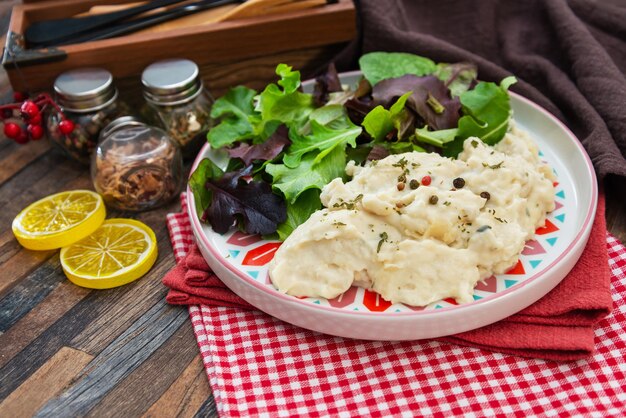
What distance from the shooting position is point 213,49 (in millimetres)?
2756

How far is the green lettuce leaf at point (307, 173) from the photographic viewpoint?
2.16 metres

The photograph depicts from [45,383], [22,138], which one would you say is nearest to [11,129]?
[22,138]

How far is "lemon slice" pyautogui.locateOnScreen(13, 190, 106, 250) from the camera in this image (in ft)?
7.54

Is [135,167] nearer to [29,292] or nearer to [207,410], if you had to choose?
[29,292]

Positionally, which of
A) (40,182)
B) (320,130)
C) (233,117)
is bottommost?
(40,182)

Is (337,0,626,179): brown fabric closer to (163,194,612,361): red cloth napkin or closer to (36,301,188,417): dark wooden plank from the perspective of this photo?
(163,194,612,361): red cloth napkin

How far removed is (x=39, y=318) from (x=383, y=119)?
124cm

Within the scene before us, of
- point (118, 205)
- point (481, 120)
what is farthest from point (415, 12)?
point (118, 205)

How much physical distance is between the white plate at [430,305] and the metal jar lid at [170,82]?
0.48 m

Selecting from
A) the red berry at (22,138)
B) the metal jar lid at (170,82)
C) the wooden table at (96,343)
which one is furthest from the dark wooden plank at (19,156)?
the metal jar lid at (170,82)

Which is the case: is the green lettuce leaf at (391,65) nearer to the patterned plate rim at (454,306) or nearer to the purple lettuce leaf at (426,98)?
the purple lettuce leaf at (426,98)

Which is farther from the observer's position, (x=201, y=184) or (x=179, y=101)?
(x=179, y=101)

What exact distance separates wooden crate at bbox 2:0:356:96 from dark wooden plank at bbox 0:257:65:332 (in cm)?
80

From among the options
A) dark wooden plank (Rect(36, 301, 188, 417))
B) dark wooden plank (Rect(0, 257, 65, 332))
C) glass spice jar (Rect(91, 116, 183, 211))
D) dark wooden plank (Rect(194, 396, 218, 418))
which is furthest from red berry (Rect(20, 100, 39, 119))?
dark wooden plank (Rect(194, 396, 218, 418))
